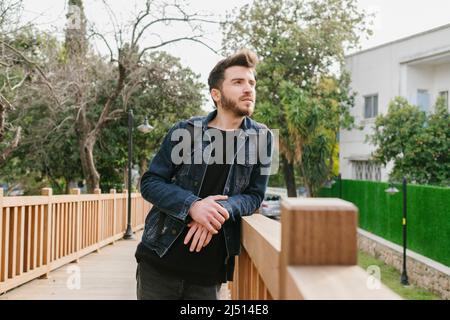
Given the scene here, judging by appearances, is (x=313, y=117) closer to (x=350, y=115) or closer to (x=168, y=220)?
(x=350, y=115)

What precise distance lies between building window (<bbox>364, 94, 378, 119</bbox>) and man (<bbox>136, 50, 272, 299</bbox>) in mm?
18757

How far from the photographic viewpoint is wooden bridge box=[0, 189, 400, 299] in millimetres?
938

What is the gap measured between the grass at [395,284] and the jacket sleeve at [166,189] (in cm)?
822

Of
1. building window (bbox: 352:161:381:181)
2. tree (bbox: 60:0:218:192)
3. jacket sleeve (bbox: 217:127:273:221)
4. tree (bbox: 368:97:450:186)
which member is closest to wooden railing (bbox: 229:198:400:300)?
jacket sleeve (bbox: 217:127:273:221)

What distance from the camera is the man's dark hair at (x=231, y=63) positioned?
2.18m

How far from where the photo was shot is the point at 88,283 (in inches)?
237

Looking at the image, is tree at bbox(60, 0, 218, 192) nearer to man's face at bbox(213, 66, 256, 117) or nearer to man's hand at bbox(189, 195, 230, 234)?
man's face at bbox(213, 66, 256, 117)

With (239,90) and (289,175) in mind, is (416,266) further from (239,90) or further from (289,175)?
(289,175)

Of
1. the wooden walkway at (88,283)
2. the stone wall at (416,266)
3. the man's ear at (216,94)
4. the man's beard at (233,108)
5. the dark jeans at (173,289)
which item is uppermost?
the man's ear at (216,94)

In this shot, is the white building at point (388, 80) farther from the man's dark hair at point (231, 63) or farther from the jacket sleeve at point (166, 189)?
the jacket sleeve at point (166, 189)

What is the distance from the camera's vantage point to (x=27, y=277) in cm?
553

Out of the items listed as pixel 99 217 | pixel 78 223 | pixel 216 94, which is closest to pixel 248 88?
pixel 216 94

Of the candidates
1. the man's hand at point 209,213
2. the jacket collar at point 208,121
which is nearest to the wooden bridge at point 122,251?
Answer: the man's hand at point 209,213

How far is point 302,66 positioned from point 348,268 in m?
21.6
